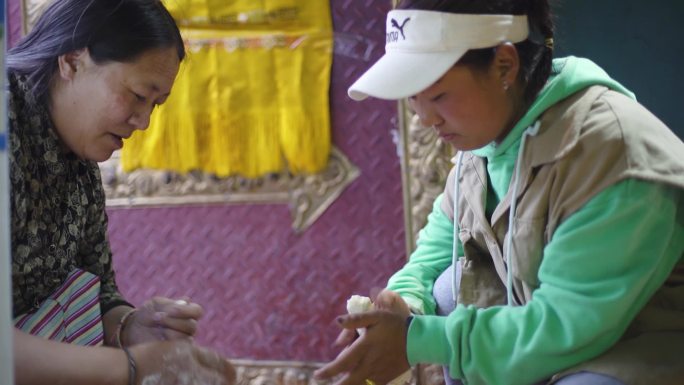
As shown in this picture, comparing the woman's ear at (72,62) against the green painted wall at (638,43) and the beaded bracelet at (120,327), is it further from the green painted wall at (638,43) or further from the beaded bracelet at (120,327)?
the green painted wall at (638,43)

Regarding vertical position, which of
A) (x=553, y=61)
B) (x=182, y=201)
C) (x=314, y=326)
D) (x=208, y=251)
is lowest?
(x=314, y=326)

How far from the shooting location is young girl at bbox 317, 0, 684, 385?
4.44 ft

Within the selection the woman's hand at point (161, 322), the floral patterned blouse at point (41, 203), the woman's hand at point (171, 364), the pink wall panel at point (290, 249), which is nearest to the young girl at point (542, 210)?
the woman's hand at point (171, 364)

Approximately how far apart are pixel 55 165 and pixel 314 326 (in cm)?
141

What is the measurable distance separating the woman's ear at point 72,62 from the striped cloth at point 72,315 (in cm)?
43

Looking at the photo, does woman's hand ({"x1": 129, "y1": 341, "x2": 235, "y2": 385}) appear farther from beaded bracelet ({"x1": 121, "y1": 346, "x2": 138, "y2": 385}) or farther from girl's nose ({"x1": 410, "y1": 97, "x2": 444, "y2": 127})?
girl's nose ({"x1": 410, "y1": 97, "x2": 444, "y2": 127})

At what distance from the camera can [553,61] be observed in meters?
1.59

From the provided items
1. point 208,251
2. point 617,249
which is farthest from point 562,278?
point 208,251

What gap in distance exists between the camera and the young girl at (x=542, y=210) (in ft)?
4.44

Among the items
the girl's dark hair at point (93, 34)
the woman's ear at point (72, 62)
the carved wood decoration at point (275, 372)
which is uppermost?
the girl's dark hair at point (93, 34)

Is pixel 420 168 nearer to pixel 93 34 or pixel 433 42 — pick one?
pixel 433 42

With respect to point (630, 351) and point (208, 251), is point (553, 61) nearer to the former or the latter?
point (630, 351)

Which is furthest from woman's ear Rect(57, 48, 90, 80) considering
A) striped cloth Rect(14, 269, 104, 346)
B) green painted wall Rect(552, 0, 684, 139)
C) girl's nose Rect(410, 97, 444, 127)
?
green painted wall Rect(552, 0, 684, 139)

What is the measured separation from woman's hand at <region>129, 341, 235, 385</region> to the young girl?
0.23 meters
